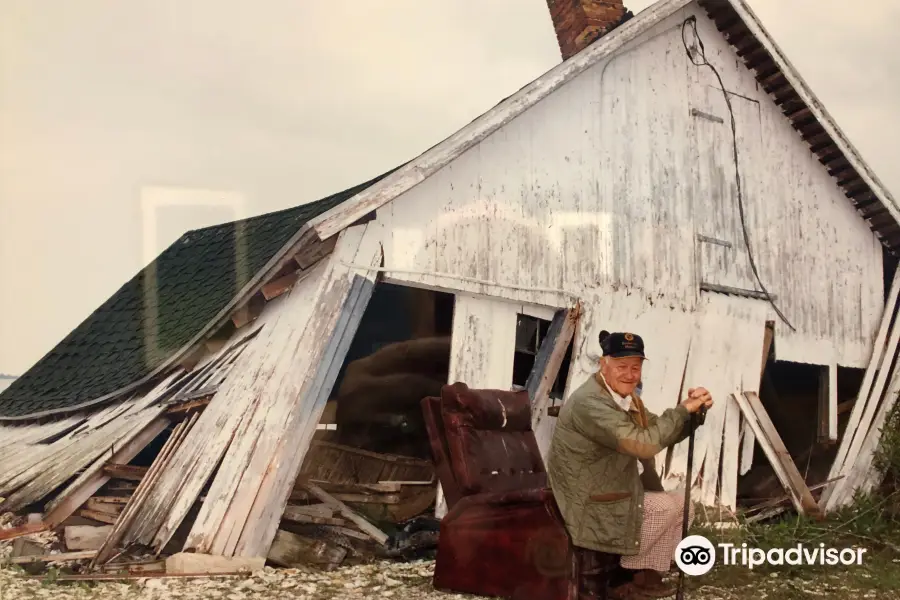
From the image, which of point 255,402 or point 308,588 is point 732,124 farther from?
point 308,588

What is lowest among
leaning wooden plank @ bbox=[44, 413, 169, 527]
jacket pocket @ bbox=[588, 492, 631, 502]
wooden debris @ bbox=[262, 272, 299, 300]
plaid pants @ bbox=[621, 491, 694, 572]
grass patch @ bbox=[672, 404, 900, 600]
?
grass patch @ bbox=[672, 404, 900, 600]

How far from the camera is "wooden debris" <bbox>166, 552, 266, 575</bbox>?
605 centimetres

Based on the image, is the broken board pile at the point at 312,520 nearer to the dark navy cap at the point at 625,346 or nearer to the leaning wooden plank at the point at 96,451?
the leaning wooden plank at the point at 96,451

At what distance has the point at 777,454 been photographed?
878cm

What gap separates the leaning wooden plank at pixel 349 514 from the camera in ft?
23.6

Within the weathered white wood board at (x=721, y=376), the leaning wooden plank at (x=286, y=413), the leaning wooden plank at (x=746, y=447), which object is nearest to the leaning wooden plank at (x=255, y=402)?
the leaning wooden plank at (x=286, y=413)

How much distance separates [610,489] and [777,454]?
4725 millimetres

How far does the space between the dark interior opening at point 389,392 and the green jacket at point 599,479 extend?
5.20m

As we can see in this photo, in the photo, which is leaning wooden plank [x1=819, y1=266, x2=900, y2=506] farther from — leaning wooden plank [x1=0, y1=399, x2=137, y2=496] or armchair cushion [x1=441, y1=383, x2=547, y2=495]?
leaning wooden plank [x1=0, y1=399, x2=137, y2=496]

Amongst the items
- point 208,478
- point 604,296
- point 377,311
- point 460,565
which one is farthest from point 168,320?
point 460,565

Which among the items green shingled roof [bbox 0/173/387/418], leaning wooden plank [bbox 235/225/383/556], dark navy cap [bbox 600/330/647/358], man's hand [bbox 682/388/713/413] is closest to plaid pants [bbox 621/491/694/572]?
man's hand [bbox 682/388/713/413]

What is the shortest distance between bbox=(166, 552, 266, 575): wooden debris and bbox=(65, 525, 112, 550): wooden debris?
3.83ft

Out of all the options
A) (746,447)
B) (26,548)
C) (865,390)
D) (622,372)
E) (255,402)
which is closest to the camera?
(622,372)

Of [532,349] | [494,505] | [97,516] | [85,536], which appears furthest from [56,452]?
[494,505]
